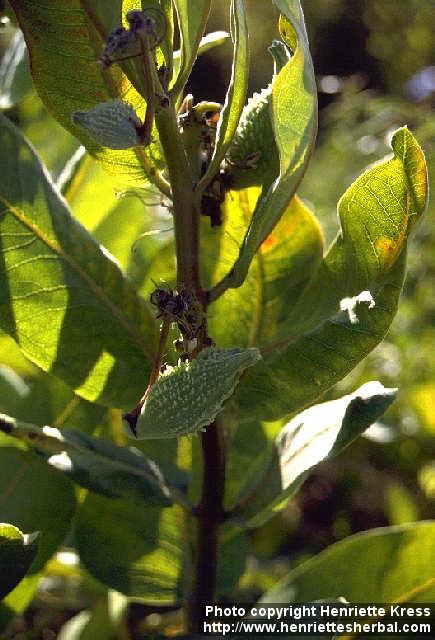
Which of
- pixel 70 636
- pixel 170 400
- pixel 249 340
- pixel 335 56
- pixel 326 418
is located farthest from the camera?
pixel 335 56

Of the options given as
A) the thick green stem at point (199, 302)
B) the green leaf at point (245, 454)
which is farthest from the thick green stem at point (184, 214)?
the green leaf at point (245, 454)

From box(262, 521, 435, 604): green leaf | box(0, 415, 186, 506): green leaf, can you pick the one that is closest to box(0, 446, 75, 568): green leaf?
Answer: box(0, 415, 186, 506): green leaf

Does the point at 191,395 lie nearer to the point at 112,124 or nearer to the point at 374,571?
the point at 112,124

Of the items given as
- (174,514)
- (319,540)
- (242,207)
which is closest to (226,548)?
(174,514)

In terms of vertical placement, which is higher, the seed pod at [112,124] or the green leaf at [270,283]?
the seed pod at [112,124]

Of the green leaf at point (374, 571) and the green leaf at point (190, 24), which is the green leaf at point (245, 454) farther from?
the green leaf at point (190, 24)

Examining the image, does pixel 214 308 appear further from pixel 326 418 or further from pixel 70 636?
pixel 70 636
